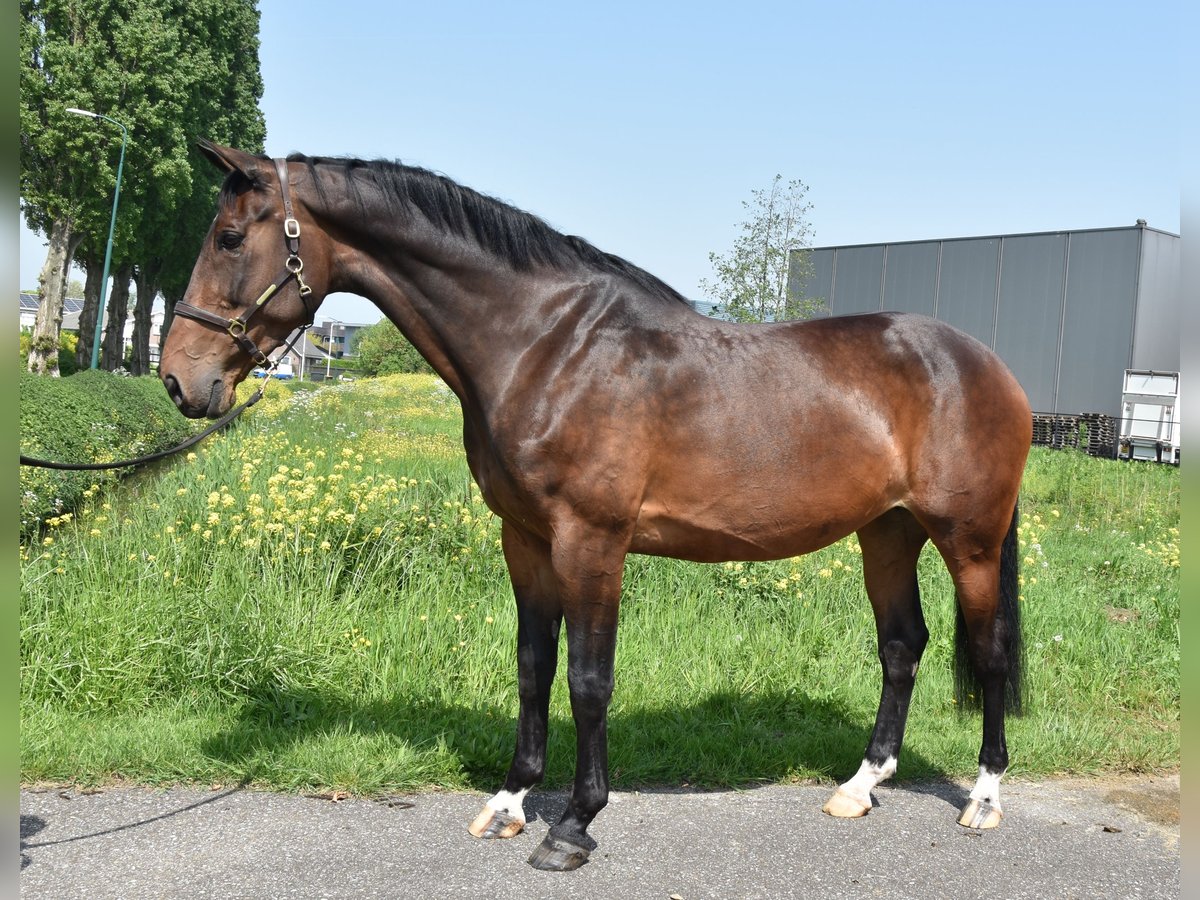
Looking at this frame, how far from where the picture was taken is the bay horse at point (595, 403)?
349cm

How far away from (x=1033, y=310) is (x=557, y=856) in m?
33.2

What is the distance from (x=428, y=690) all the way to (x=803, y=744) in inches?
77.2

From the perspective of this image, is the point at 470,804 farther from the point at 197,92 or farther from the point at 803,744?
the point at 197,92

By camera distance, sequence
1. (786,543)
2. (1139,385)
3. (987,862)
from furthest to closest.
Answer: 1. (1139,385)
2. (786,543)
3. (987,862)

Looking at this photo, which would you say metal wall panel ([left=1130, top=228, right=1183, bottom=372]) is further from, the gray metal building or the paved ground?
the paved ground

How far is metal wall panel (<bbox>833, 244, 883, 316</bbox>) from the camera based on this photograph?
35.8 m

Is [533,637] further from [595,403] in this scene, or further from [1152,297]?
[1152,297]

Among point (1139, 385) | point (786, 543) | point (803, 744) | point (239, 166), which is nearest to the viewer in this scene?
point (239, 166)

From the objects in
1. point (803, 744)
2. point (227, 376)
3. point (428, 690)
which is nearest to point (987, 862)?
point (803, 744)

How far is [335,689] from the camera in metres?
4.79

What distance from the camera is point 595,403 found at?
11.8 feet

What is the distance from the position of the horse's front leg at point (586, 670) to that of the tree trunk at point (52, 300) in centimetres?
2582

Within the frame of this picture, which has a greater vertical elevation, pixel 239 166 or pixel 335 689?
pixel 239 166

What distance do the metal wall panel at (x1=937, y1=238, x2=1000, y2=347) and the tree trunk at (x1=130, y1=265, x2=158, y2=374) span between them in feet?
96.7
